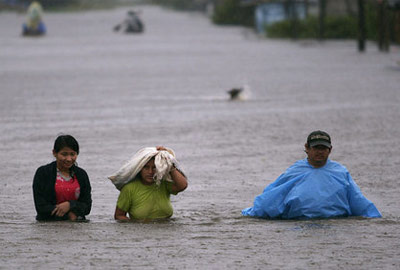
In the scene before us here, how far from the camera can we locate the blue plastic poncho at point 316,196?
334 inches

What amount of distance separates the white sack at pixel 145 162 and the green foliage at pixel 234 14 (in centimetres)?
7466


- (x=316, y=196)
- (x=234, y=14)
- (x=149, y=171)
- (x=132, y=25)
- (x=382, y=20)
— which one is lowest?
(x=234, y=14)

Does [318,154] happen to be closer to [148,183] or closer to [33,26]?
[148,183]

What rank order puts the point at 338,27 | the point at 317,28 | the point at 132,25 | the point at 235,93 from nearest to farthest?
the point at 235,93 → the point at 338,27 → the point at 317,28 → the point at 132,25

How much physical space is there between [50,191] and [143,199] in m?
0.79

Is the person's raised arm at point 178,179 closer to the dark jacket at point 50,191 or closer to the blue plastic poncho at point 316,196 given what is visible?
the dark jacket at point 50,191

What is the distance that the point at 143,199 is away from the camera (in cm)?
830

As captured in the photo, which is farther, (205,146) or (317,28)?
(317,28)

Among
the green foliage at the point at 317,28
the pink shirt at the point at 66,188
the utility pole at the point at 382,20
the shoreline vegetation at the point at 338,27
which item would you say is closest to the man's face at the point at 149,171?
the pink shirt at the point at 66,188

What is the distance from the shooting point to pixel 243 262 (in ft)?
22.4

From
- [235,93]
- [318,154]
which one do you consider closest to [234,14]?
[235,93]

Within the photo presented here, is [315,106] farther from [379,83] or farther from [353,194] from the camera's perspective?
[353,194]

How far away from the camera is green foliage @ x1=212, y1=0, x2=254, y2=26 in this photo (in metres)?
83.9

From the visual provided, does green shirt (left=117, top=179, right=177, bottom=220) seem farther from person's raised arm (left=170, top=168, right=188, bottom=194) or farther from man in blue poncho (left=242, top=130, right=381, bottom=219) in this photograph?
man in blue poncho (left=242, top=130, right=381, bottom=219)
